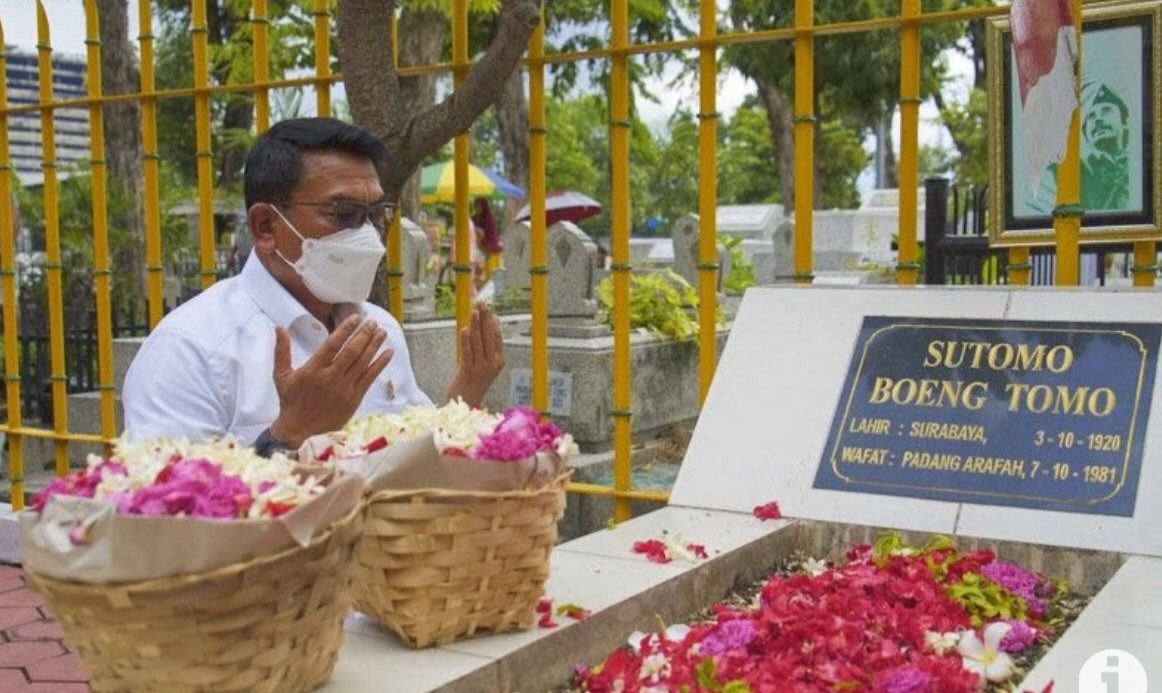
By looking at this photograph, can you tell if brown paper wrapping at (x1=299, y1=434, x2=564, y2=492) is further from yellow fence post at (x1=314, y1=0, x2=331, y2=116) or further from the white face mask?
yellow fence post at (x1=314, y1=0, x2=331, y2=116)

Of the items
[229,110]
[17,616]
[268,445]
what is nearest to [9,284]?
[17,616]

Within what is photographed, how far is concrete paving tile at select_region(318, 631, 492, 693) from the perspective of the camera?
208cm

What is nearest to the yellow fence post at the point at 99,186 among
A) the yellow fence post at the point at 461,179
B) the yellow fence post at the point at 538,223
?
the yellow fence post at the point at 461,179

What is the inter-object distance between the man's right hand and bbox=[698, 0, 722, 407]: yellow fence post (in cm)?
153

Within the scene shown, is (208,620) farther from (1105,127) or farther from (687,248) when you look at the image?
(687,248)

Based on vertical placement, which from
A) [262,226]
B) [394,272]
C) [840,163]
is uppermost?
[840,163]

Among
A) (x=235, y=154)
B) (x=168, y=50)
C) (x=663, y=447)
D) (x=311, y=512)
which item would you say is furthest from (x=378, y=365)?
(x=168, y=50)

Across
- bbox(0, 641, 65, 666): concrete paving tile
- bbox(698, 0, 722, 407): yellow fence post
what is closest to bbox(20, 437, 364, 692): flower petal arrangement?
bbox(698, 0, 722, 407): yellow fence post

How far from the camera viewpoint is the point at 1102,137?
3916mm

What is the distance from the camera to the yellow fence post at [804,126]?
3748 mm

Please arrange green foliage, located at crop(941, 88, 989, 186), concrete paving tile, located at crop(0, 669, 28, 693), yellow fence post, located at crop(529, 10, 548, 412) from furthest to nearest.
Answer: green foliage, located at crop(941, 88, 989, 186) → yellow fence post, located at crop(529, 10, 548, 412) → concrete paving tile, located at crop(0, 669, 28, 693)

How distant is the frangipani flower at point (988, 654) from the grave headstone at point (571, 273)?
489 cm

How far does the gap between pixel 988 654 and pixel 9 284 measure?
4.53 m

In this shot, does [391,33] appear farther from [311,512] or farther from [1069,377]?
[311,512]
